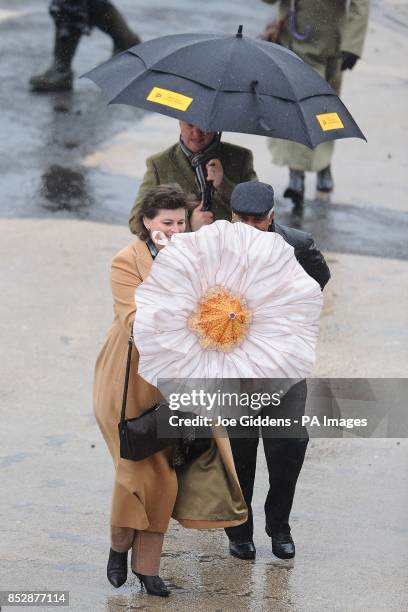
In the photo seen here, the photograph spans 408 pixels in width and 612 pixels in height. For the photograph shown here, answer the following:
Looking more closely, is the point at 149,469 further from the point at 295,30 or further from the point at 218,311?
the point at 295,30

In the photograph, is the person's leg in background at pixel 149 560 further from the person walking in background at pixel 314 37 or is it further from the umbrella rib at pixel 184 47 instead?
the person walking in background at pixel 314 37

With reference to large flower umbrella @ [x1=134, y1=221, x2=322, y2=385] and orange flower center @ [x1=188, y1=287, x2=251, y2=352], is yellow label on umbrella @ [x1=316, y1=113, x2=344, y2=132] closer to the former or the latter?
large flower umbrella @ [x1=134, y1=221, x2=322, y2=385]

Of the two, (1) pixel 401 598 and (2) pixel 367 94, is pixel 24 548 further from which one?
(2) pixel 367 94

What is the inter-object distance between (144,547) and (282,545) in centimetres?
67

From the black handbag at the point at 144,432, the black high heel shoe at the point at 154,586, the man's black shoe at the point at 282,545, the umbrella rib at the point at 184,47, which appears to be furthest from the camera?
the umbrella rib at the point at 184,47

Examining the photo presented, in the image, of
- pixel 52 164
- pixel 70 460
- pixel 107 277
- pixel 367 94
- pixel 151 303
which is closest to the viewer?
pixel 151 303

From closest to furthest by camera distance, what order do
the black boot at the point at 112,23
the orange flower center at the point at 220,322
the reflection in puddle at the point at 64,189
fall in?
the orange flower center at the point at 220,322 < the reflection in puddle at the point at 64,189 < the black boot at the point at 112,23

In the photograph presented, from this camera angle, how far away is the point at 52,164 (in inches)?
427

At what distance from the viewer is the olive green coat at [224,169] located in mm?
6102

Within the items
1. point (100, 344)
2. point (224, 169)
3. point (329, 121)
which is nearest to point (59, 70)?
point (100, 344)

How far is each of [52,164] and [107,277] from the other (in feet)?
8.58

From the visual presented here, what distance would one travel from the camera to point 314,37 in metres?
10.2

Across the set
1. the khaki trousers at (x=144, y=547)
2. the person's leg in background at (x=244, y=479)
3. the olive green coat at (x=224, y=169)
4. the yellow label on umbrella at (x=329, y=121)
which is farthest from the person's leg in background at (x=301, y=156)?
the khaki trousers at (x=144, y=547)

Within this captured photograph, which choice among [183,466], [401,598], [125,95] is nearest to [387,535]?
[401,598]
